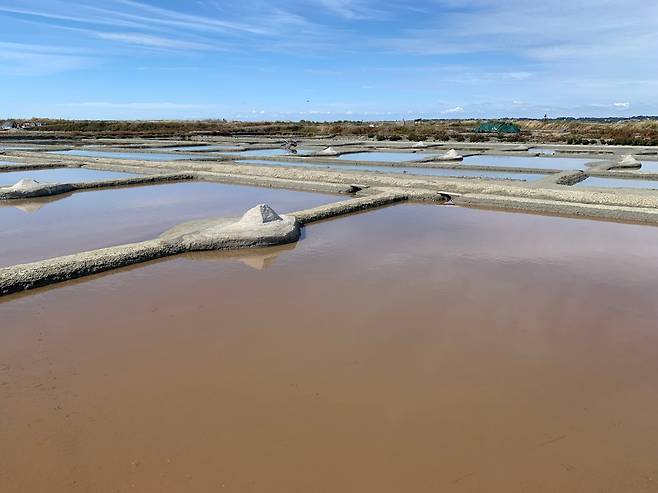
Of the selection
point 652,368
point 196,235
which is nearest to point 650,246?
point 652,368

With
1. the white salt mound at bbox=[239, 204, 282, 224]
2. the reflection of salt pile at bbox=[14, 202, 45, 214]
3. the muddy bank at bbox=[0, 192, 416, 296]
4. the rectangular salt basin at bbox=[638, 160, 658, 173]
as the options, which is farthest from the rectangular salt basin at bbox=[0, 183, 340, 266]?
the rectangular salt basin at bbox=[638, 160, 658, 173]

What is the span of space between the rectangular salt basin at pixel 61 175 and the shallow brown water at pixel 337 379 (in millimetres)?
7863

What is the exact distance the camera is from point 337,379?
9.58ft

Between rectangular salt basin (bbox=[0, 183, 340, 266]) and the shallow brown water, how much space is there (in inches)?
57.5

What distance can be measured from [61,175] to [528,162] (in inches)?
493

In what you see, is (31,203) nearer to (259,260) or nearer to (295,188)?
(295,188)

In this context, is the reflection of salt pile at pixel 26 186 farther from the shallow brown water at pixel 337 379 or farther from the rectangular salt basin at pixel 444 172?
the rectangular salt basin at pixel 444 172

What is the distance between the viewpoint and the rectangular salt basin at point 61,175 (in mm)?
11458

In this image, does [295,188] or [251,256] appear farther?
[295,188]

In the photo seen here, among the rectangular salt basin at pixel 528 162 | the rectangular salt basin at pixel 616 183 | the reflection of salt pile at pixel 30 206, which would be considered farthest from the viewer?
the rectangular salt basin at pixel 528 162

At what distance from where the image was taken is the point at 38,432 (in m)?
2.45

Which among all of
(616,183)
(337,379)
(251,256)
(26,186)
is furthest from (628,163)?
(26,186)

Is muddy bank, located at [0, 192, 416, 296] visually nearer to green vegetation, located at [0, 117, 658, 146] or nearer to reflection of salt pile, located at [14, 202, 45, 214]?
reflection of salt pile, located at [14, 202, 45, 214]

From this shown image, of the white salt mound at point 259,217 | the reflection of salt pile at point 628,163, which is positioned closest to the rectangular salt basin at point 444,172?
the reflection of salt pile at point 628,163
